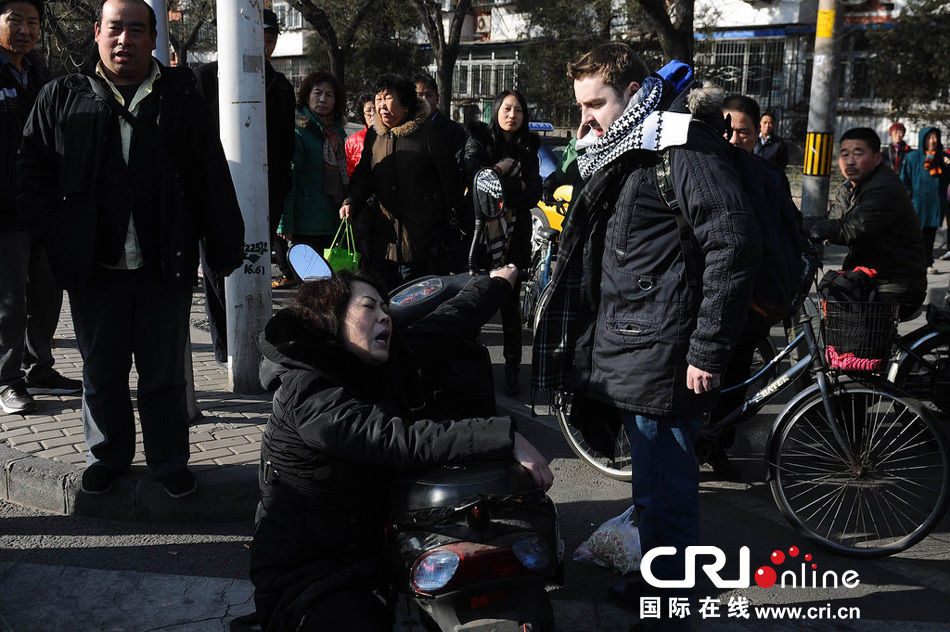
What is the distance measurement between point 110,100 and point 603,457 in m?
2.73

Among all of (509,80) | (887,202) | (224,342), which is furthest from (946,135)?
(224,342)

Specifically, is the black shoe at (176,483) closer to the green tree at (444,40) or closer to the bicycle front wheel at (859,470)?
the bicycle front wheel at (859,470)

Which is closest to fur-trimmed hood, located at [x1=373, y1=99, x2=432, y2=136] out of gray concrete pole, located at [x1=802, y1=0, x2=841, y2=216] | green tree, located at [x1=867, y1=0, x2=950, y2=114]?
gray concrete pole, located at [x1=802, y1=0, x2=841, y2=216]

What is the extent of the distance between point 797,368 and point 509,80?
3084 centimetres

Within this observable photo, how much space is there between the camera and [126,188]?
12.5 ft

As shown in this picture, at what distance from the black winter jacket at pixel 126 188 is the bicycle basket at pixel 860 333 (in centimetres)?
263

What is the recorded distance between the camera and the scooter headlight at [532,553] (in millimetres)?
2354

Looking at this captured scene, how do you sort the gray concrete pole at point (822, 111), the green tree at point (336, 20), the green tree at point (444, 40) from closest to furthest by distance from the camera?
the gray concrete pole at point (822, 111) → the green tree at point (444, 40) → the green tree at point (336, 20)

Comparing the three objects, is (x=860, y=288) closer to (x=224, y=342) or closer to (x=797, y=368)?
(x=797, y=368)

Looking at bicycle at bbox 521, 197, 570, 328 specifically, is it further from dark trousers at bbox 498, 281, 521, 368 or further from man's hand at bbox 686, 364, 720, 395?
man's hand at bbox 686, 364, 720, 395

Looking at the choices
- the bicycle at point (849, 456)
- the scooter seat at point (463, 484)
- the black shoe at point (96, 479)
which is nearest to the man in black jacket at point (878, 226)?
the bicycle at point (849, 456)

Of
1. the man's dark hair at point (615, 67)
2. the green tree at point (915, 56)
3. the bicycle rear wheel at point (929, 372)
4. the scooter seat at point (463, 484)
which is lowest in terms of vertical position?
the bicycle rear wheel at point (929, 372)

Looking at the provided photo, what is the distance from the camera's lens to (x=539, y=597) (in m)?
2.39

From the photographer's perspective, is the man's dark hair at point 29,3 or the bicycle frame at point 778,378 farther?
the man's dark hair at point 29,3
